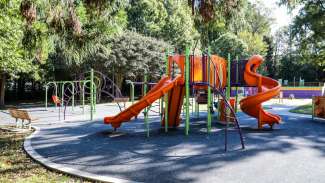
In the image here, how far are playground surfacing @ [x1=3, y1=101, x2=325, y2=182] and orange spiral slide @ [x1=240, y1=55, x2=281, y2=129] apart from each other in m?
0.48

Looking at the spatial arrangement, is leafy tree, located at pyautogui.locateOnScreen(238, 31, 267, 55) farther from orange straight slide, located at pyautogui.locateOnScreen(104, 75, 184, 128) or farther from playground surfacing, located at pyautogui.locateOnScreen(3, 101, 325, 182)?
orange straight slide, located at pyautogui.locateOnScreen(104, 75, 184, 128)

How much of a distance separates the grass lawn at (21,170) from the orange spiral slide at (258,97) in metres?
6.52

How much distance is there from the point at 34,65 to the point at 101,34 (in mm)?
17075

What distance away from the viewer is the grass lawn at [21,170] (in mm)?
5000

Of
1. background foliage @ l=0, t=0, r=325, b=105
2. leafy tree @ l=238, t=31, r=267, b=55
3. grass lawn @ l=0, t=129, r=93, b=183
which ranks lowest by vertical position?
grass lawn @ l=0, t=129, r=93, b=183

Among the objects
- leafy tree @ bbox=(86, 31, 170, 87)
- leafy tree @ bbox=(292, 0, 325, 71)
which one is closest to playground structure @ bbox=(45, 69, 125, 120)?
leafy tree @ bbox=(86, 31, 170, 87)

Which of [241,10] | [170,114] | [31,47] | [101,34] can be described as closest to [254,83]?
[170,114]

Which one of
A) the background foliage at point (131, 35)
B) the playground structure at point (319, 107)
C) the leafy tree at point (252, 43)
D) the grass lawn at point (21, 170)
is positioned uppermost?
the leafy tree at point (252, 43)

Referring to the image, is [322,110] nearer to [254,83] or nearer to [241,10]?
[254,83]

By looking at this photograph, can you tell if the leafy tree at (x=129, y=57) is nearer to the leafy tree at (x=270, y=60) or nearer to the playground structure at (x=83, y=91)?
the playground structure at (x=83, y=91)

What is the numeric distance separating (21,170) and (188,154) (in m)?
3.11

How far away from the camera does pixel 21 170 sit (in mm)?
5551

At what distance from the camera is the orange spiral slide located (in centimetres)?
995

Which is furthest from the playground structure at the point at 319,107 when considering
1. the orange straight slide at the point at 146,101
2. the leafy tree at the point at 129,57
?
the leafy tree at the point at 129,57
